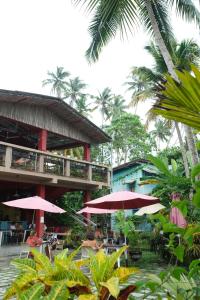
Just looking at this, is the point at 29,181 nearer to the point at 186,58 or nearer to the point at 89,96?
the point at 186,58

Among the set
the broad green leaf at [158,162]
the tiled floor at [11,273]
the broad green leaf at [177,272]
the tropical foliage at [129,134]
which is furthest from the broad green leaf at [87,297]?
the tropical foliage at [129,134]

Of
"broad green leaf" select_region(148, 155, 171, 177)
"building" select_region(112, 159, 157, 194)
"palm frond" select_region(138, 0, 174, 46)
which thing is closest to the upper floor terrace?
"building" select_region(112, 159, 157, 194)

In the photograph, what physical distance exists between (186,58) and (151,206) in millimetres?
8669

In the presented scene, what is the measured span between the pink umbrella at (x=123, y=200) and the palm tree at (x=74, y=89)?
1236 inches

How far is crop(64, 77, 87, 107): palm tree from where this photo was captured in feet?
132

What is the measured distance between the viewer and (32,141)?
17.5 m

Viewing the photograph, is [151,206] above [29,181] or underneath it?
underneath

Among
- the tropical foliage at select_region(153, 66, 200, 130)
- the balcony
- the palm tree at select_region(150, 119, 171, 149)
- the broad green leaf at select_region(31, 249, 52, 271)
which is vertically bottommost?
the broad green leaf at select_region(31, 249, 52, 271)

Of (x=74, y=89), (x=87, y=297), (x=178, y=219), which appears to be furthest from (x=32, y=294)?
(x=74, y=89)

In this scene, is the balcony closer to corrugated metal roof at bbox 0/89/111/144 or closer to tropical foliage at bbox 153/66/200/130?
corrugated metal roof at bbox 0/89/111/144

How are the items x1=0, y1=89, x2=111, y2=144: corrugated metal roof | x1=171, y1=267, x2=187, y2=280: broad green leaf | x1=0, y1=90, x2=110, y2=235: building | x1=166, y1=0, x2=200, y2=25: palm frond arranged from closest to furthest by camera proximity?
x1=171, y1=267, x2=187, y2=280: broad green leaf
x1=166, y1=0, x2=200, y2=25: palm frond
x1=0, y1=90, x2=110, y2=235: building
x1=0, y1=89, x2=111, y2=144: corrugated metal roof

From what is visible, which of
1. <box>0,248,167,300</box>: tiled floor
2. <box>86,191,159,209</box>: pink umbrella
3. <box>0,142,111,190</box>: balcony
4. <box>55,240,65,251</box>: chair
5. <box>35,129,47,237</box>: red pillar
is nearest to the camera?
<box>0,248,167,300</box>: tiled floor

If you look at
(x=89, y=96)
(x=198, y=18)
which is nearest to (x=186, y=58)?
(x=198, y=18)

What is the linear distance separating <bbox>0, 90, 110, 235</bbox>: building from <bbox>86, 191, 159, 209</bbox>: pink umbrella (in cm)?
417
